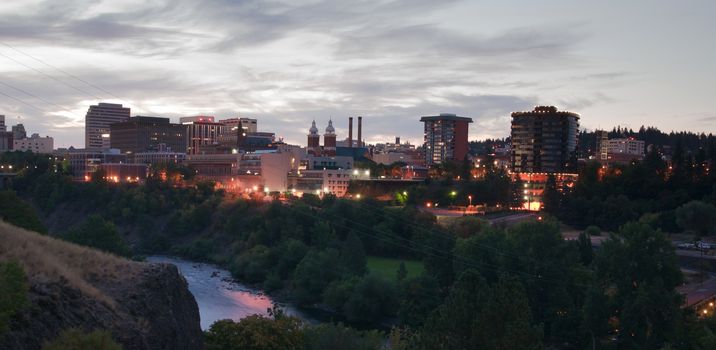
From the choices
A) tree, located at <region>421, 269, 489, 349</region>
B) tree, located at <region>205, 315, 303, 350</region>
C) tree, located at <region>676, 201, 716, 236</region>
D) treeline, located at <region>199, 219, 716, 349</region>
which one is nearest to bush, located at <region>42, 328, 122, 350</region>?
tree, located at <region>205, 315, 303, 350</region>

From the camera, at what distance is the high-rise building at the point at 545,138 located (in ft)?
339

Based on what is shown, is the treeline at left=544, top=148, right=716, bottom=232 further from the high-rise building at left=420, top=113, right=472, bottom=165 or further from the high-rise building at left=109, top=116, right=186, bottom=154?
the high-rise building at left=109, top=116, right=186, bottom=154

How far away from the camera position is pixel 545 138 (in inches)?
4087

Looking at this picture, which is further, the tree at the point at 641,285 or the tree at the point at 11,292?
the tree at the point at 641,285

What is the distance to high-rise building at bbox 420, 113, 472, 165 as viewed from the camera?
133250mm

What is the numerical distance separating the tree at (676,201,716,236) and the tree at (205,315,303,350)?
34.2 meters

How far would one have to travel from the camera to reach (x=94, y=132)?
553 ft

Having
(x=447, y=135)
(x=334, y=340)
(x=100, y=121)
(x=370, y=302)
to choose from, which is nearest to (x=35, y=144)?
(x=100, y=121)

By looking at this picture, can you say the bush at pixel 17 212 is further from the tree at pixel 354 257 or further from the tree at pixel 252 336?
the tree at pixel 252 336

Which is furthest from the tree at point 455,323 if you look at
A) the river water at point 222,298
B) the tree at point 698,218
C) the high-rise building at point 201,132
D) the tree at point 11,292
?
the high-rise building at point 201,132

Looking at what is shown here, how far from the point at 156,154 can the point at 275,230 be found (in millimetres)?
63122

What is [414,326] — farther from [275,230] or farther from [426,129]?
[426,129]

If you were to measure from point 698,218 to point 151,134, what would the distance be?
356 feet

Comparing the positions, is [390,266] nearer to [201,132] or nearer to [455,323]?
[455,323]
